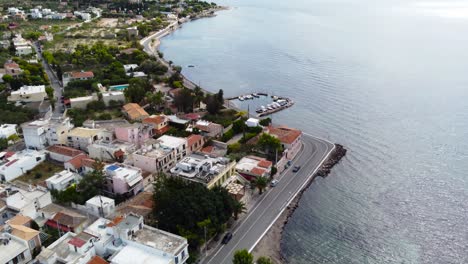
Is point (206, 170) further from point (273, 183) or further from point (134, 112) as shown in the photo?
point (134, 112)

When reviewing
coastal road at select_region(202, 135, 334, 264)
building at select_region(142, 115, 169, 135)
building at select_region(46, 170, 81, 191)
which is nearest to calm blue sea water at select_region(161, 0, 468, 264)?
coastal road at select_region(202, 135, 334, 264)

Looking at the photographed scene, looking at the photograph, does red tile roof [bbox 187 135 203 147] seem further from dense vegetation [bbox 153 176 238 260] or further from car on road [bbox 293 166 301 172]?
dense vegetation [bbox 153 176 238 260]

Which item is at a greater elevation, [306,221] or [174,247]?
[174,247]

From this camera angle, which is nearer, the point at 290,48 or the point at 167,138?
the point at 167,138

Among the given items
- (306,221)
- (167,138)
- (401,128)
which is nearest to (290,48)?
(401,128)

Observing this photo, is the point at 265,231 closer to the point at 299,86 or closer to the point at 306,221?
the point at 306,221

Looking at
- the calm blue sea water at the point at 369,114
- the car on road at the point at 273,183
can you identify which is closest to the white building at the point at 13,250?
the calm blue sea water at the point at 369,114
